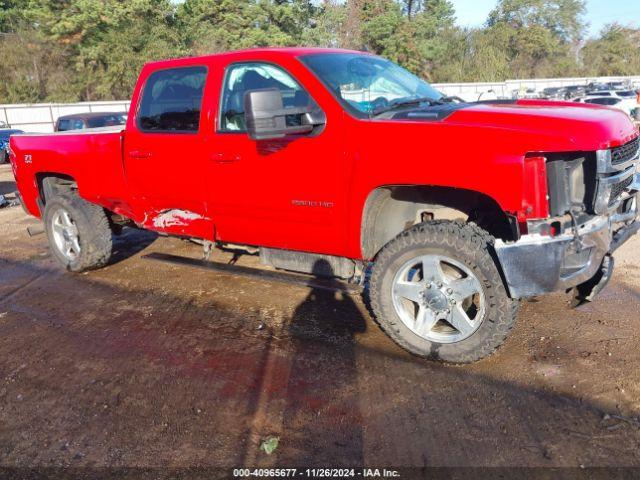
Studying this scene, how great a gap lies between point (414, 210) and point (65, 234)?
406 cm

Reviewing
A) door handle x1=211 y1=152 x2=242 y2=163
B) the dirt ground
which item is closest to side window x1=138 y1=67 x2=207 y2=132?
door handle x1=211 y1=152 x2=242 y2=163

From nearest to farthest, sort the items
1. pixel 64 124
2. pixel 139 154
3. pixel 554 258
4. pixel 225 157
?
pixel 554 258 → pixel 225 157 → pixel 139 154 → pixel 64 124

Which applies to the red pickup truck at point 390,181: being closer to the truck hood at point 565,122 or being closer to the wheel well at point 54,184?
the truck hood at point 565,122

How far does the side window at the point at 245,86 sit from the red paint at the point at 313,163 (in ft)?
0.21

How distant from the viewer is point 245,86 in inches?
168

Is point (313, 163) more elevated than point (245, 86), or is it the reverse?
point (245, 86)

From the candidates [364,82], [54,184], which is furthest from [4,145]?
[364,82]

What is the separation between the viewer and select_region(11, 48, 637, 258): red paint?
3.14m

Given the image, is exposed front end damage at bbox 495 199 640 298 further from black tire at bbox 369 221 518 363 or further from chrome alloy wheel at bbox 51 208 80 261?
chrome alloy wheel at bbox 51 208 80 261

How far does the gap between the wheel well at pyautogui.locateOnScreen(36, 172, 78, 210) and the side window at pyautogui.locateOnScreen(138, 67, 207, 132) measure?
1.68m

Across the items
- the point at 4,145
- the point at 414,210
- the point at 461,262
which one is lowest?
the point at 461,262

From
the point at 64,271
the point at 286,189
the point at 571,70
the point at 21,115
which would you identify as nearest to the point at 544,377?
the point at 286,189

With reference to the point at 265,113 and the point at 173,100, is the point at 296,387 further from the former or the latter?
the point at 173,100

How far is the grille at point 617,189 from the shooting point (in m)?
3.44
